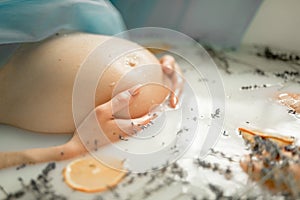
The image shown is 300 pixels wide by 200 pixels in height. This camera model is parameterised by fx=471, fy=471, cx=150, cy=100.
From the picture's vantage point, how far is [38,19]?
43.8 inches

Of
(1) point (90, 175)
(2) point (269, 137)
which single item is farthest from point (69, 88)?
(2) point (269, 137)

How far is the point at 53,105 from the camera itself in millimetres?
1058

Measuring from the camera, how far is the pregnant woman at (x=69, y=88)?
104cm

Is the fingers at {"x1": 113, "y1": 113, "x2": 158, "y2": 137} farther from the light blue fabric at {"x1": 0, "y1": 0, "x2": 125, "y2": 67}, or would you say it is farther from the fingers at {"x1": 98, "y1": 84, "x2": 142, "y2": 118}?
the light blue fabric at {"x1": 0, "y1": 0, "x2": 125, "y2": 67}

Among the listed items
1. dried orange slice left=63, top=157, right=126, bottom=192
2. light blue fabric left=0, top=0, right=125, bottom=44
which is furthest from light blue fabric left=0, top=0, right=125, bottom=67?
dried orange slice left=63, top=157, right=126, bottom=192

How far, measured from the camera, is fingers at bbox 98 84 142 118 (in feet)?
3.36

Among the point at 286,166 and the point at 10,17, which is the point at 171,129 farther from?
the point at 10,17

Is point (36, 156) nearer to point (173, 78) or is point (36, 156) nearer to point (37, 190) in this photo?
point (37, 190)

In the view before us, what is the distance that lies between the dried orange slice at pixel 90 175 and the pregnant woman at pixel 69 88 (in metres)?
0.06

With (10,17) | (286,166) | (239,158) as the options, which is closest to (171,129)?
(239,158)

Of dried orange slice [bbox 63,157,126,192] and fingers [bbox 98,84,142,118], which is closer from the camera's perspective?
dried orange slice [bbox 63,157,126,192]

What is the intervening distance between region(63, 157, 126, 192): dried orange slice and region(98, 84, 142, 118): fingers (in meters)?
0.12

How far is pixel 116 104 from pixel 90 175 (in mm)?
186

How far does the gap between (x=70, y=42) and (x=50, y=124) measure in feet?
0.67
